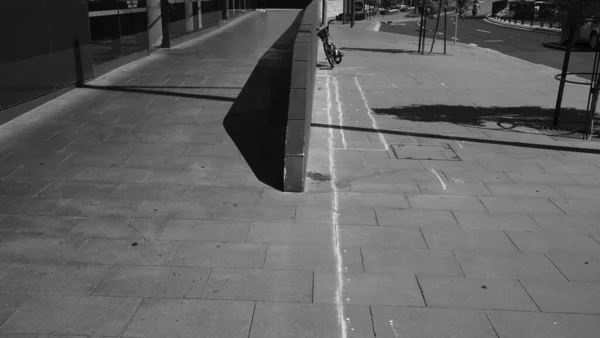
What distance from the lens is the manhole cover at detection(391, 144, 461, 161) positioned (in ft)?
28.5

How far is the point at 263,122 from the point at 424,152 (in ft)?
8.78

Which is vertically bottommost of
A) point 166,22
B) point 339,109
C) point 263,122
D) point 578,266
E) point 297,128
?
point 339,109

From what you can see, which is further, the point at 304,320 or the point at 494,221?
the point at 494,221

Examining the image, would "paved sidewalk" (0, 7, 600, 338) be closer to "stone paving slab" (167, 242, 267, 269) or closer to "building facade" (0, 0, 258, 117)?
"stone paving slab" (167, 242, 267, 269)

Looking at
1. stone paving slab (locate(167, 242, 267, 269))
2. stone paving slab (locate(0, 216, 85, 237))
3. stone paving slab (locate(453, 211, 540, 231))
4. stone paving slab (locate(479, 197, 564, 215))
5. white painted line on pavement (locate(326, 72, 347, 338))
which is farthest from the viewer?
stone paving slab (locate(479, 197, 564, 215))

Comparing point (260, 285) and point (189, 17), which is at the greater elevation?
point (189, 17)

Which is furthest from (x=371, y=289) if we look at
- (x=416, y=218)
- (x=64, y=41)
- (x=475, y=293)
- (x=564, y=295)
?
(x=64, y=41)

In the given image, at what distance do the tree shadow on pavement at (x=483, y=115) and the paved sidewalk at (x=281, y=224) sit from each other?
4.0 inches

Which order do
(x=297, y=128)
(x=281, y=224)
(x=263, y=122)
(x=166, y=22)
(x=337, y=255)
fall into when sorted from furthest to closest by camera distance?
(x=166, y=22), (x=263, y=122), (x=297, y=128), (x=281, y=224), (x=337, y=255)

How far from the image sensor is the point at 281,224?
19.7 feet

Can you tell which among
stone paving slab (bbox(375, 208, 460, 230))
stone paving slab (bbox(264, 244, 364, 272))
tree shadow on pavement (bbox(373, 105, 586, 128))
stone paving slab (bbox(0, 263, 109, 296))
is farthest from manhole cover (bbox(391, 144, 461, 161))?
stone paving slab (bbox(0, 263, 109, 296))

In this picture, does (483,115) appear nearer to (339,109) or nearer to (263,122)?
(339,109)

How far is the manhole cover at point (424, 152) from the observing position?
8.69 metres

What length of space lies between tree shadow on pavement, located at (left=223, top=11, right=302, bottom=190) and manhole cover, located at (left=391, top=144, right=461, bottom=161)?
1806 mm
